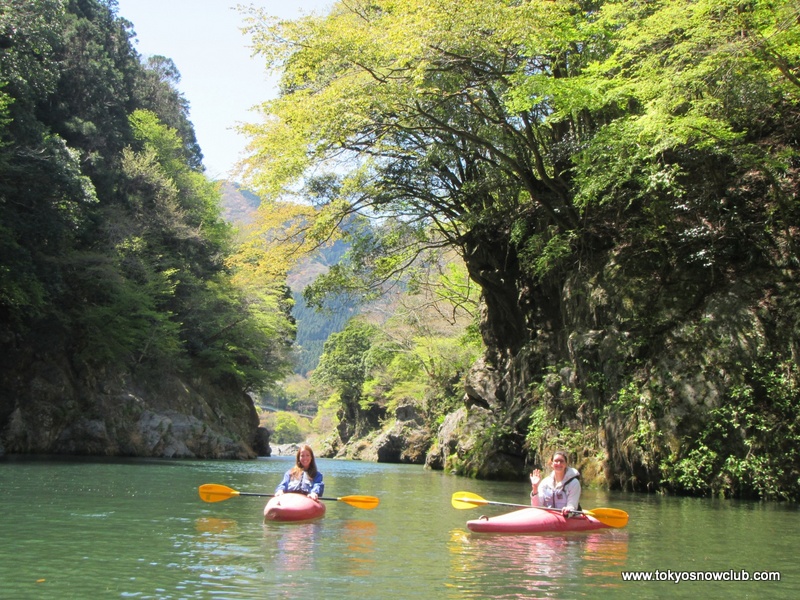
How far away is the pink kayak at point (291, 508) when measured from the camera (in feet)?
27.7

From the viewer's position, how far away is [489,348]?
21.9 meters

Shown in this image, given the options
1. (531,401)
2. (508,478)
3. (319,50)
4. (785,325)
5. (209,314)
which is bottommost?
(508,478)

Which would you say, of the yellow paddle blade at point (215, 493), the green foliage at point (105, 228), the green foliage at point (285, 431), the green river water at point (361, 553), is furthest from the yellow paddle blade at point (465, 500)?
the green foliage at point (285, 431)

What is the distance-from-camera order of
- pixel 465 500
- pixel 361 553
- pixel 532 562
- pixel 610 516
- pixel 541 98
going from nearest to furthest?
1. pixel 532 562
2. pixel 361 553
3. pixel 610 516
4. pixel 465 500
5. pixel 541 98

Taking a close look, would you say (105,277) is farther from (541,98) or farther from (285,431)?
(285,431)

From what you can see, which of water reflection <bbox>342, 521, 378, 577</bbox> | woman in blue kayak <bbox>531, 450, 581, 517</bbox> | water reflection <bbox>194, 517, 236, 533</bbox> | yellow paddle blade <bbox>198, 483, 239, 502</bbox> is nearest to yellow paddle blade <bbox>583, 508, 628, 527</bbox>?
woman in blue kayak <bbox>531, 450, 581, 517</bbox>

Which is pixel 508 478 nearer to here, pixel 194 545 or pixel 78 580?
pixel 194 545

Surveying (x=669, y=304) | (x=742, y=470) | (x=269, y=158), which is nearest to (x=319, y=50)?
(x=269, y=158)

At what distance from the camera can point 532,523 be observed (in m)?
7.89

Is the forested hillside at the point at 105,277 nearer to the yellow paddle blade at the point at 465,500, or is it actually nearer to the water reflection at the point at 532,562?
the yellow paddle blade at the point at 465,500

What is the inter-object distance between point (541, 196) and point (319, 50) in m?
5.80

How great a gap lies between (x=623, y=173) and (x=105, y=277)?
18.8m

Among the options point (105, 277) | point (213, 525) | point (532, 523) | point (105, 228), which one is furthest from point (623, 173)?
point (105, 228)

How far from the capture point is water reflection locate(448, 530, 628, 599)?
5.27m
